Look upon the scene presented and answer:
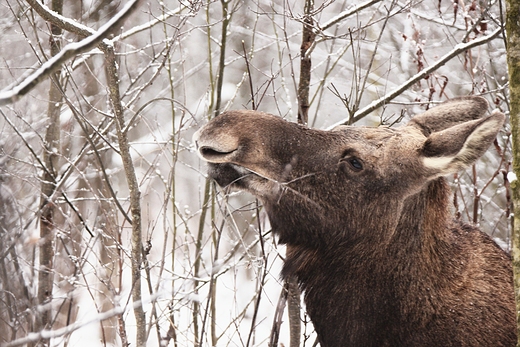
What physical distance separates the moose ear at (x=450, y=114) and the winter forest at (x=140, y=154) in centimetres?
46

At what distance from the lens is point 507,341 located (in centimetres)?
368

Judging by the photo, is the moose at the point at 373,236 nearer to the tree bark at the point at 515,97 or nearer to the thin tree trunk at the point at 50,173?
the tree bark at the point at 515,97

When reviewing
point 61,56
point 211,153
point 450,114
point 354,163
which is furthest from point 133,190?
point 450,114

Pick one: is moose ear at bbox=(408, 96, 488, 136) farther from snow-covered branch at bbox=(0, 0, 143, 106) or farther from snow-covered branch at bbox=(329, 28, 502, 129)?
snow-covered branch at bbox=(0, 0, 143, 106)

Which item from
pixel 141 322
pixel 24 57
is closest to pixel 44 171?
pixel 24 57

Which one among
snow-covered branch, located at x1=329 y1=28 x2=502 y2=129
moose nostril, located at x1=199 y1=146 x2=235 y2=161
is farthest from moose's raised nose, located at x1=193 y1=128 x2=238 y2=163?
snow-covered branch, located at x1=329 y1=28 x2=502 y2=129

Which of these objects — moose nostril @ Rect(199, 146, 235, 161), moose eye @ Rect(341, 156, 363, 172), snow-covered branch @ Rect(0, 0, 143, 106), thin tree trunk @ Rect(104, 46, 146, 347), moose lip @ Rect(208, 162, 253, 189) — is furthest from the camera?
thin tree trunk @ Rect(104, 46, 146, 347)

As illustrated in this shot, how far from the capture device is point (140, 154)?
544 cm

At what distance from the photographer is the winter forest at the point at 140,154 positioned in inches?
148

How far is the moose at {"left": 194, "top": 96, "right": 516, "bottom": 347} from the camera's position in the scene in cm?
366

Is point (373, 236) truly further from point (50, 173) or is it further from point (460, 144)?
point (50, 173)

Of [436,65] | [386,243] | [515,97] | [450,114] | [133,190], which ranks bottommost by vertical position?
[386,243]

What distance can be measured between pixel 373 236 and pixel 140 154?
7.96 feet

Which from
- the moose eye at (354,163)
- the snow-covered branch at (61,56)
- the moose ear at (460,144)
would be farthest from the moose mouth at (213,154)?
the snow-covered branch at (61,56)
